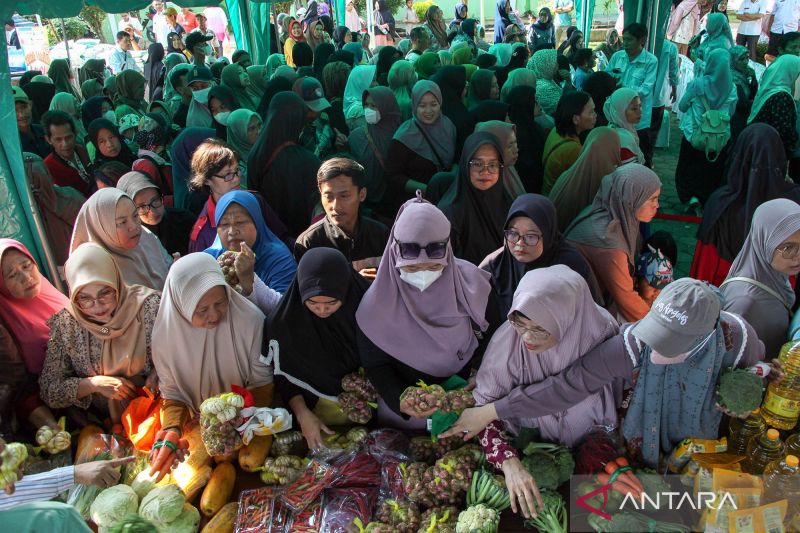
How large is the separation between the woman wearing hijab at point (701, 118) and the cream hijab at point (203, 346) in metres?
5.63

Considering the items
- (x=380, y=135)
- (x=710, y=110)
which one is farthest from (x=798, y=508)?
(x=710, y=110)

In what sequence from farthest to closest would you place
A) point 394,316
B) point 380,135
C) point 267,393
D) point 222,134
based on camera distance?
point 222,134 < point 380,135 < point 267,393 < point 394,316

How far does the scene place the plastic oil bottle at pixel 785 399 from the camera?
2.18m

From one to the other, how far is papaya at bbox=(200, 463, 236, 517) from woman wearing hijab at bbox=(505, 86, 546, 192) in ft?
12.9

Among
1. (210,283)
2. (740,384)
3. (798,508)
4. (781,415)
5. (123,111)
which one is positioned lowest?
(798,508)

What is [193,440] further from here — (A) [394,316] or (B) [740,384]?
(B) [740,384]

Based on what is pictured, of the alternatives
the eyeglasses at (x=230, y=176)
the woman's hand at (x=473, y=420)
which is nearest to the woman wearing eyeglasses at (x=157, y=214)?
the eyeglasses at (x=230, y=176)

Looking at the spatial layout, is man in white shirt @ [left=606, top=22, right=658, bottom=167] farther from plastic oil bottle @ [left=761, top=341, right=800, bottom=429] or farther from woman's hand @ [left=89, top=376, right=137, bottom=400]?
woman's hand @ [left=89, top=376, right=137, bottom=400]

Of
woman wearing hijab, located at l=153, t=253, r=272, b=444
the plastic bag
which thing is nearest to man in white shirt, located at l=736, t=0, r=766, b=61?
woman wearing hijab, located at l=153, t=253, r=272, b=444

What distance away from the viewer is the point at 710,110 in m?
6.27

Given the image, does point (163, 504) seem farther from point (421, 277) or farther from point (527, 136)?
point (527, 136)

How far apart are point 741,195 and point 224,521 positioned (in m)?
3.77

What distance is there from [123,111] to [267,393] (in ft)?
17.6

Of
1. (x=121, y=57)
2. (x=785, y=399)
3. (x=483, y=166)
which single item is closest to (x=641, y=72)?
(x=483, y=166)
